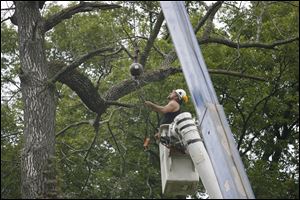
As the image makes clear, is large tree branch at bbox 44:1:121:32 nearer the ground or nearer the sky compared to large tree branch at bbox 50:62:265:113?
nearer the sky

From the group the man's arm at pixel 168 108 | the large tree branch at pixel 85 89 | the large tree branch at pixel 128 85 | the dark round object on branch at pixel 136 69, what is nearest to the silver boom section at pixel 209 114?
the dark round object on branch at pixel 136 69

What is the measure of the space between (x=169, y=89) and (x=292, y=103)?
3273 mm

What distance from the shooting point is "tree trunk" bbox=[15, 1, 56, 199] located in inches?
315

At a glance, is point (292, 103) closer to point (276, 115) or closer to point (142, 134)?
point (276, 115)

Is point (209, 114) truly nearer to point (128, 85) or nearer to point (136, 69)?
point (136, 69)

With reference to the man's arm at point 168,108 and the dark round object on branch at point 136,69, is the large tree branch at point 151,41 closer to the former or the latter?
the dark round object on branch at point 136,69

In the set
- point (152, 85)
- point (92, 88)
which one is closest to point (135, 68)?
point (92, 88)

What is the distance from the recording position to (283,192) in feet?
44.6

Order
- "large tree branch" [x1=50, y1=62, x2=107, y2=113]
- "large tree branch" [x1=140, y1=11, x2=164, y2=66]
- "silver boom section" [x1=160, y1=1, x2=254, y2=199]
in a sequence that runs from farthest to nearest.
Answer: "large tree branch" [x1=140, y1=11, x2=164, y2=66], "large tree branch" [x1=50, y1=62, x2=107, y2=113], "silver boom section" [x1=160, y1=1, x2=254, y2=199]

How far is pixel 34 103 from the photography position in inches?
340

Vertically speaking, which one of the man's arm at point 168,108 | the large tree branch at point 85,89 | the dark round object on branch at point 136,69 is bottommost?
the man's arm at point 168,108

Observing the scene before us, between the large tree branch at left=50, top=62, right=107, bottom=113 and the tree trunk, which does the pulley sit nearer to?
the large tree branch at left=50, top=62, right=107, bottom=113

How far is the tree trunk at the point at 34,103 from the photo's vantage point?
7996mm

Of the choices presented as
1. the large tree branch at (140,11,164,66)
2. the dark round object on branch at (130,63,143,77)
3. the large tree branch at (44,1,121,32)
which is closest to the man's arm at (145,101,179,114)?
the dark round object on branch at (130,63,143,77)
